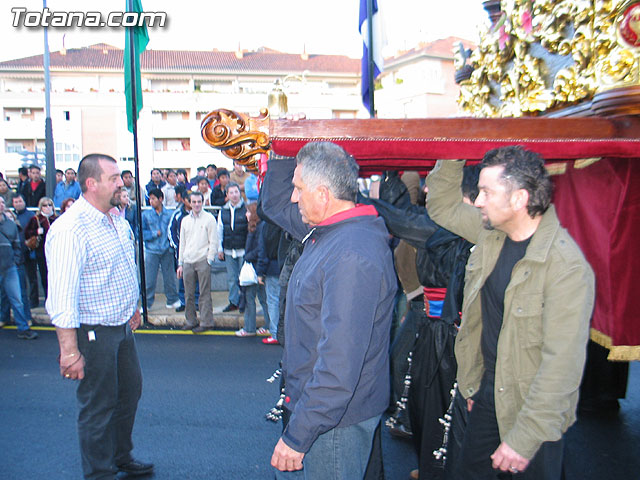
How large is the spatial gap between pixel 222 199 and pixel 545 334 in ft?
28.1

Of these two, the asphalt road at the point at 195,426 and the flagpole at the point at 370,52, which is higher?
the flagpole at the point at 370,52

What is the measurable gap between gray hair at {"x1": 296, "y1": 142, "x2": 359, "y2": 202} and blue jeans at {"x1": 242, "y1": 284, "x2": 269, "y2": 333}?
513 cm

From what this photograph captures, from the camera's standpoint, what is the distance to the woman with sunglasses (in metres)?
7.99

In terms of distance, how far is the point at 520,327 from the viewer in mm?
2117

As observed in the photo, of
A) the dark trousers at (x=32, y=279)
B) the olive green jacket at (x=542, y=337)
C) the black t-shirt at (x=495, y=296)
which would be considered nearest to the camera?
the olive green jacket at (x=542, y=337)

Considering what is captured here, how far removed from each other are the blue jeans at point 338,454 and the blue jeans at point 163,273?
6.86 metres

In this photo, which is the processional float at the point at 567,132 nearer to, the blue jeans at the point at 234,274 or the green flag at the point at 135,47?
the blue jeans at the point at 234,274

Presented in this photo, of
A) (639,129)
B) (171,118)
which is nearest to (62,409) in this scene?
(639,129)

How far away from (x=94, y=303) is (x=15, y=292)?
4887mm

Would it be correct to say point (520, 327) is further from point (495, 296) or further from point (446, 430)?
point (446, 430)

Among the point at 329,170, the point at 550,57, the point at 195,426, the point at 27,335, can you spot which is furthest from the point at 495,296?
the point at 27,335

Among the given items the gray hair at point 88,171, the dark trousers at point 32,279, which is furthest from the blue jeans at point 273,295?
the dark trousers at point 32,279

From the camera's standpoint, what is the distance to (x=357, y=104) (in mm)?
37625

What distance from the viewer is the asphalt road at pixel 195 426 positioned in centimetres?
373
